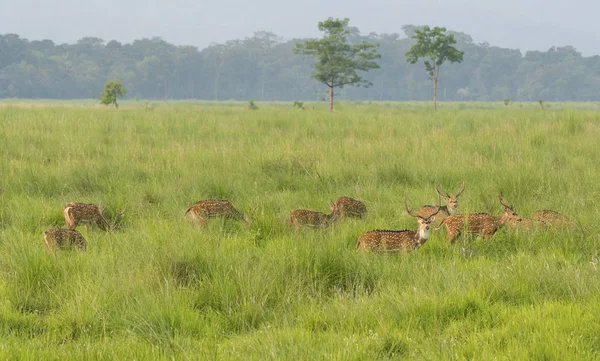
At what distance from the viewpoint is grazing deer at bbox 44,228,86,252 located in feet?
19.8

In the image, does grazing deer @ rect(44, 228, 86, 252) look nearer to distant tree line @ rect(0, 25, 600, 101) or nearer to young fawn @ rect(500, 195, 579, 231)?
young fawn @ rect(500, 195, 579, 231)

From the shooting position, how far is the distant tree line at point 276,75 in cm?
11331

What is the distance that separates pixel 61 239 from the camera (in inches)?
241

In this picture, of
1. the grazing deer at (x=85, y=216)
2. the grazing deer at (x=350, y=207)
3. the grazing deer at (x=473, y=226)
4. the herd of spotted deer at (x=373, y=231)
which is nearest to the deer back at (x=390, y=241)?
the herd of spotted deer at (x=373, y=231)

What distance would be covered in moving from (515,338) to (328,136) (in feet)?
38.5

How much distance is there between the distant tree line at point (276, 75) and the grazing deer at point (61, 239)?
107551mm

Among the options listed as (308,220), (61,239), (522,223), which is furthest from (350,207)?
→ (61,239)

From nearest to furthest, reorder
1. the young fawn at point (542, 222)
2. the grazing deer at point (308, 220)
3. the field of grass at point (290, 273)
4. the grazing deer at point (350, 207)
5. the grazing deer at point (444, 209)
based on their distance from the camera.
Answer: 1. the field of grass at point (290, 273)
2. the young fawn at point (542, 222)
3. the grazing deer at point (308, 220)
4. the grazing deer at point (444, 209)
5. the grazing deer at point (350, 207)

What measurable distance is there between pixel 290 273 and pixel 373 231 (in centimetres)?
108

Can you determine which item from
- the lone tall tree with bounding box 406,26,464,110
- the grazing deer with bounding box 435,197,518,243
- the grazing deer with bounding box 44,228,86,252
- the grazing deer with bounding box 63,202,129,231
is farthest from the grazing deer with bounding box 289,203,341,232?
the lone tall tree with bounding box 406,26,464,110

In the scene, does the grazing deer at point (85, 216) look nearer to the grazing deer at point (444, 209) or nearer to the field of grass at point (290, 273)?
the field of grass at point (290, 273)

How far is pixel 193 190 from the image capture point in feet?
29.6

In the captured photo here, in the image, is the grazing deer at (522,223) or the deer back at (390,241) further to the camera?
the grazing deer at (522,223)

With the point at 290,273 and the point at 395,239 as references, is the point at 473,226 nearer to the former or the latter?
the point at 395,239
